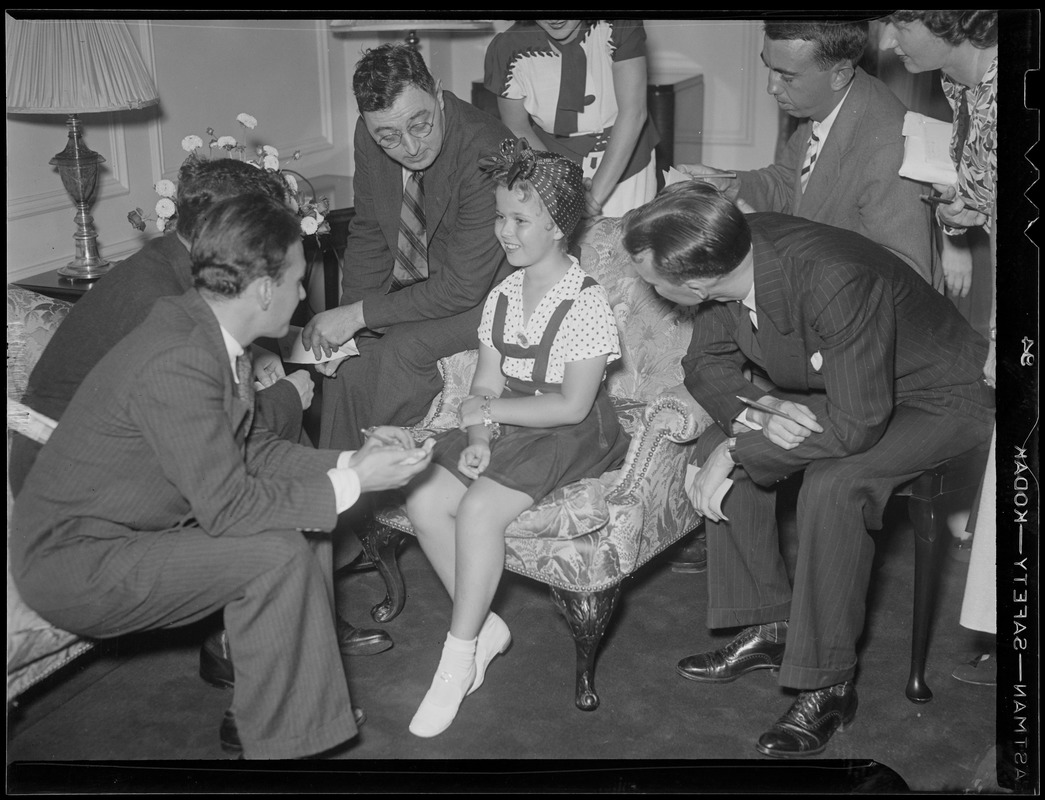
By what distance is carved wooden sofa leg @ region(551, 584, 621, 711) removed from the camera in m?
2.65

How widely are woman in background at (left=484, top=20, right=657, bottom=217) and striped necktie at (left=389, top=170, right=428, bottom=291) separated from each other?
717mm

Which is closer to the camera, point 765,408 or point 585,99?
point 765,408

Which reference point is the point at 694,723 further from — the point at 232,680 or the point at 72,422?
the point at 72,422

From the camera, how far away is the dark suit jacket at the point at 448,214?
118 inches

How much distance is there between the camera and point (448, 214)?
3.07 metres

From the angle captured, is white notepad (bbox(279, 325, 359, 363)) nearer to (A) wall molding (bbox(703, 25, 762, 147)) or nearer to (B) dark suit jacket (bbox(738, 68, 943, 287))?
(B) dark suit jacket (bbox(738, 68, 943, 287))

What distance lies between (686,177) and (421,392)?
98 centimetres

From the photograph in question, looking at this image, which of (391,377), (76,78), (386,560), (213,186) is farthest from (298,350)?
(76,78)

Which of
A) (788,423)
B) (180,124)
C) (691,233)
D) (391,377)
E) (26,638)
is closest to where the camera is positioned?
(26,638)

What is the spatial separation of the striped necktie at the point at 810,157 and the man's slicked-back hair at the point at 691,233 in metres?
0.64

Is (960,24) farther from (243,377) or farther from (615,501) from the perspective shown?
(243,377)

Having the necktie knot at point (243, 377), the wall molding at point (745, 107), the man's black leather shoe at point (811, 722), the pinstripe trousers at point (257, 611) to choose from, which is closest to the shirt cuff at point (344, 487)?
the pinstripe trousers at point (257, 611)

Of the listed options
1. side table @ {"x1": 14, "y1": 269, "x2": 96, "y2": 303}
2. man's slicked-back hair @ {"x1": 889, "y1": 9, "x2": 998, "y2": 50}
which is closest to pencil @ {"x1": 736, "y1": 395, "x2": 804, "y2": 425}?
man's slicked-back hair @ {"x1": 889, "y1": 9, "x2": 998, "y2": 50}

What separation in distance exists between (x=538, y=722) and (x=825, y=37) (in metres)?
1.86
